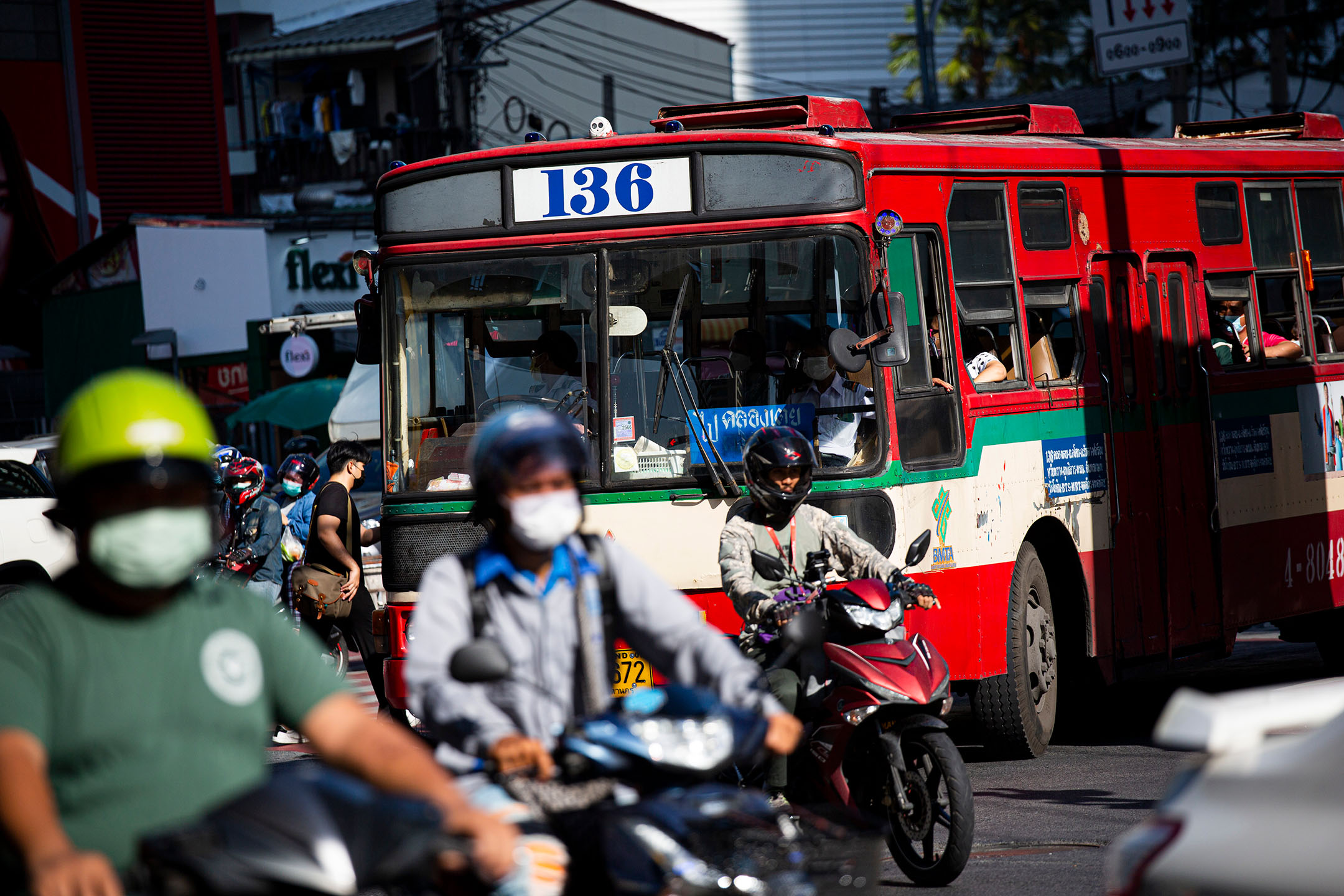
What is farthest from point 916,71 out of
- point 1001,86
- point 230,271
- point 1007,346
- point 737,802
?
point 737,802

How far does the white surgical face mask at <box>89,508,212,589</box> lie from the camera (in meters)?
2.86

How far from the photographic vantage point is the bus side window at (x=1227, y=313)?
1083 cm

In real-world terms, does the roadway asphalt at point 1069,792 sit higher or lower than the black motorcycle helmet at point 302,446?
lower

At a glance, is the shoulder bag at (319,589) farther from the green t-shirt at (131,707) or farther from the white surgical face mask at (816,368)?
the green t-shirt at (131,707)

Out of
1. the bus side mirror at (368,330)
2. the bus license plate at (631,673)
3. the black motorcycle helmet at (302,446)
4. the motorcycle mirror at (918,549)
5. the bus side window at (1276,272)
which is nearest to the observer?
the motorcycle mirror at (918,549)

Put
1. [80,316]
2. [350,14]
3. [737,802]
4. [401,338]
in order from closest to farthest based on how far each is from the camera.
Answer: [737,802] → [401,338] → [80,316] → [350,14]

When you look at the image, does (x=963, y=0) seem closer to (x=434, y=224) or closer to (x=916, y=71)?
(x=916, y=71)

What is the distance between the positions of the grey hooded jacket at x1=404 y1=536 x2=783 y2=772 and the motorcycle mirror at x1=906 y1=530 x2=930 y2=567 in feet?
8.40

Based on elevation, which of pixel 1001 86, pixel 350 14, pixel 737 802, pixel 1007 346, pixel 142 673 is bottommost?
pixel 737 802

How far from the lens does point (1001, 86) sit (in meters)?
43.6

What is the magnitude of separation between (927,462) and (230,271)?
2339cm

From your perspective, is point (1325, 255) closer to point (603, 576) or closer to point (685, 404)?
point (685, 404)

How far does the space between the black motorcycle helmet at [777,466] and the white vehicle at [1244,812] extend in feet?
11.1

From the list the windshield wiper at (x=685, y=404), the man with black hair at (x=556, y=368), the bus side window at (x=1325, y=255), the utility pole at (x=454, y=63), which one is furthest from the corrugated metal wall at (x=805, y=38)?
the windshield wiper at (x=685, y=404)
